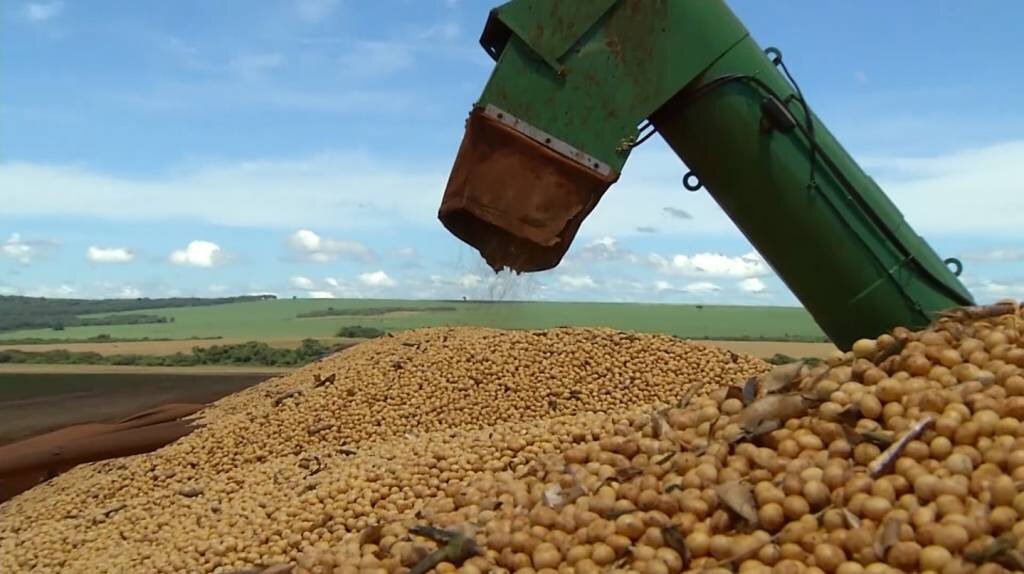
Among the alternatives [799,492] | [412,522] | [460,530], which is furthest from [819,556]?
[412,522]

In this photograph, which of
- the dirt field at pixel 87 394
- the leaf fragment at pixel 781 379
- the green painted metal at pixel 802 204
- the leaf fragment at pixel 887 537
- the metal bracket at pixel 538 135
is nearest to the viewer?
the leaf fragment at pixel 887 537

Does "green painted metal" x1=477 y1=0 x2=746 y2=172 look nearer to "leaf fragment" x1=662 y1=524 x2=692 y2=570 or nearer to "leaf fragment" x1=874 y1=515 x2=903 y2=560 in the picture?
"leaf fragment" x1=662 y1=524 x2=692 y2=570

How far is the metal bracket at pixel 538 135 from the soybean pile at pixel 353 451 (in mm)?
889

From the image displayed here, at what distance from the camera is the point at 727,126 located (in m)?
3.01

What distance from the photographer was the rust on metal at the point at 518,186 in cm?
290

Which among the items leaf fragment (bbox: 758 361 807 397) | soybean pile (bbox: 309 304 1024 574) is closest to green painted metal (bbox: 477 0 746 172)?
leaf fragment (bbox: 758 361 807 397)

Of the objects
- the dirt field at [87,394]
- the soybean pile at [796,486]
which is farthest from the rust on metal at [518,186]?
the dirt field at [87,394]

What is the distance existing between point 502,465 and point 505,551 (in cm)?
115

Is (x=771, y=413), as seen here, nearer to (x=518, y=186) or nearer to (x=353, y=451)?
(x=518, y=186)

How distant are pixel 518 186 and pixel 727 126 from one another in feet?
2.40

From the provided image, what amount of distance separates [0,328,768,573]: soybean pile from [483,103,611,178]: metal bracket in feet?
2.92

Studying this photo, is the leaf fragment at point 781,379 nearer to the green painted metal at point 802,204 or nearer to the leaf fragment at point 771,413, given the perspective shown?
the leaf fragment at point 771,413

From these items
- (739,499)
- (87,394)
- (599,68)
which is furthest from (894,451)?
(87,394)

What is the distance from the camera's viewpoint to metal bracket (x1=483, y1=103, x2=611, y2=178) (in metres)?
2.89
